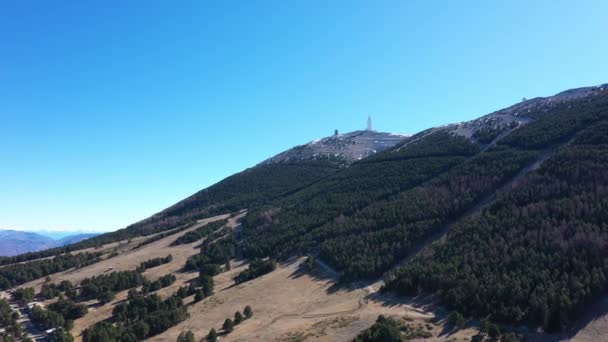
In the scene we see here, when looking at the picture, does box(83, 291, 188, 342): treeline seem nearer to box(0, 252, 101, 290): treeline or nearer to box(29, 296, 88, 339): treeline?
box(29, 296, 88, 339): treeline

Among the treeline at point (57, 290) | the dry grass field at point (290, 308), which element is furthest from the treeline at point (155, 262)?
the treeline at point (57, 290)

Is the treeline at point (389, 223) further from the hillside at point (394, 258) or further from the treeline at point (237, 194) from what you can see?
the treeline at point (237, 194)

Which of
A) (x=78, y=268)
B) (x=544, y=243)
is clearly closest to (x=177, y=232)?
(x=78, y=268)

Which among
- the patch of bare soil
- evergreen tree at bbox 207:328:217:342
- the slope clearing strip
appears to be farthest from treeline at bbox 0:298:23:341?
the slope clearing strip

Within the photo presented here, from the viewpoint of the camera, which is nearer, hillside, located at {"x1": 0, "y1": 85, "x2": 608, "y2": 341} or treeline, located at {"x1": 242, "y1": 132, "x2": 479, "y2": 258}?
hillside, located at {"x1": 0, "y1": 85, "x2": 608, "y2": 341}

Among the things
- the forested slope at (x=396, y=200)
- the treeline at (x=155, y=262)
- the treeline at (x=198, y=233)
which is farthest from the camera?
the treeline at (x=198, y=233)
